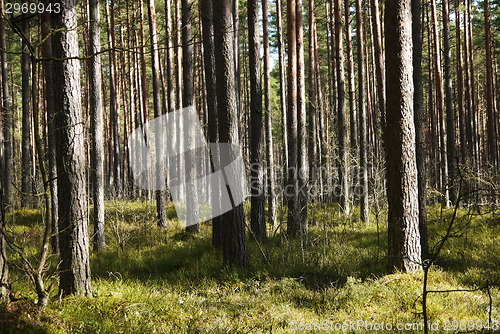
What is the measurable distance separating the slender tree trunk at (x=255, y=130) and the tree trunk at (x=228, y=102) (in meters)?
2.25

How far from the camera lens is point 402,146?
21.5ft

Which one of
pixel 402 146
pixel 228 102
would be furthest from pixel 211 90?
pixel 402 146

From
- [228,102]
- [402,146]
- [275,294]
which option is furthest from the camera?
[228,102]

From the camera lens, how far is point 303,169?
1183 centimetres

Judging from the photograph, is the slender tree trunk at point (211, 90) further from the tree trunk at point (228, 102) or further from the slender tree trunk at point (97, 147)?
the slender tree trunk at point (97, 147)

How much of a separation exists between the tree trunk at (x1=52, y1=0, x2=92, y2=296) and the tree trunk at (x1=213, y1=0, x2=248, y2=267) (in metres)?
2.67

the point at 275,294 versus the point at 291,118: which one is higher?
the point at 291,118

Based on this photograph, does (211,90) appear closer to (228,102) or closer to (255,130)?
(255,130)

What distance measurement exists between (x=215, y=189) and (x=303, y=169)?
3.57 m

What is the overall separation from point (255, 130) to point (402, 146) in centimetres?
385

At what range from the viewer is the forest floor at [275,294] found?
4.58 meters

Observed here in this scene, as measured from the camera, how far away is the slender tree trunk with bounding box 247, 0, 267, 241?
9.59m

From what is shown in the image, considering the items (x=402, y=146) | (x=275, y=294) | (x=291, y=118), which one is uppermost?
(x=291, y=118)

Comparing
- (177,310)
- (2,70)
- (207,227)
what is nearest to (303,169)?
(207,227)
